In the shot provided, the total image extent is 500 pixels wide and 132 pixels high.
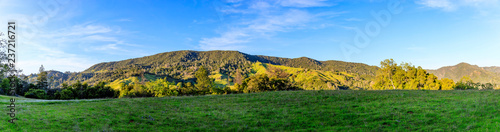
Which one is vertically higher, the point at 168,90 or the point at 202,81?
the point at 202,81

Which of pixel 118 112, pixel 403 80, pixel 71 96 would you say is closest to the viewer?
A: pixel 118 112

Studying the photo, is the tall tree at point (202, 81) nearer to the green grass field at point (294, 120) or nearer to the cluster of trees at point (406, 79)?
the cluster of trees at point (406, 79)

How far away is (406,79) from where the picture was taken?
94375mm

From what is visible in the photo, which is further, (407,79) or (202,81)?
(202,81)

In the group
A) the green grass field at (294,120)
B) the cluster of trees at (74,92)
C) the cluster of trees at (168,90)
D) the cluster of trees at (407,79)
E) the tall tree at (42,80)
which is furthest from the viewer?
the tall tree at (42,80)

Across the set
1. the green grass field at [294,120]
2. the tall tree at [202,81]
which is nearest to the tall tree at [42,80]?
the tall tree at [202,81]

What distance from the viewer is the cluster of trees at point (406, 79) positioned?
91.2m

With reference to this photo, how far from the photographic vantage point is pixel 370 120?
17359 millimetres

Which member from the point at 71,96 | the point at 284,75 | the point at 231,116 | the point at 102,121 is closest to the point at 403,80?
the point at 284,75

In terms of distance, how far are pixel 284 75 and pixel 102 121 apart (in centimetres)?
10460

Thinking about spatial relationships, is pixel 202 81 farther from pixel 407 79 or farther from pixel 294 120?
pixel 294 120

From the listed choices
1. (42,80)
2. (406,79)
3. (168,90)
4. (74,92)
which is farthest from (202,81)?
(406,79)

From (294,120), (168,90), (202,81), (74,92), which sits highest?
(202,81)

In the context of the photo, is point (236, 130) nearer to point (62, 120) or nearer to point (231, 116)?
point (231, 116)
